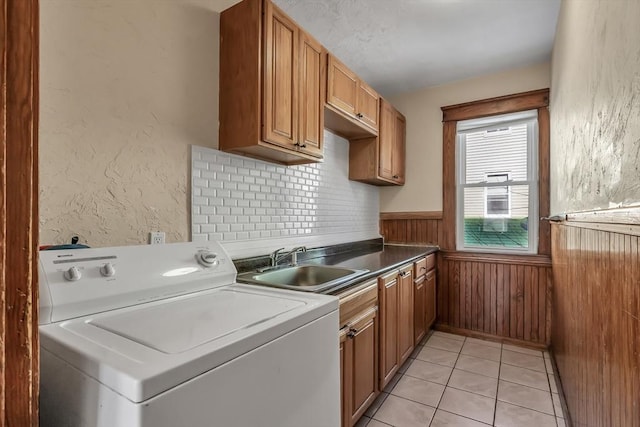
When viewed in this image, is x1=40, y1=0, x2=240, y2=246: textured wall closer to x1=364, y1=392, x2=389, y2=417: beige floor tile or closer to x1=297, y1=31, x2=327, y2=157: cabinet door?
x1=297, y1=31, x2=327, y2=157: cabinet door

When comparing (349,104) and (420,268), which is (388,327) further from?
(349,104)

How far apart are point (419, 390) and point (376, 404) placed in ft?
1.18

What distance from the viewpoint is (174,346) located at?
28.2 inches

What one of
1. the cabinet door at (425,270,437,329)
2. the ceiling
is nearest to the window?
the cabinet door at (425,270,437,329)

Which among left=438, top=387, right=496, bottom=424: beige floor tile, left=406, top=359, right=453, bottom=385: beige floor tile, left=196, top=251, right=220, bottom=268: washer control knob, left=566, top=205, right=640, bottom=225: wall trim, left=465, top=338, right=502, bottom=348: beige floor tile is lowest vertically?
left=438, top=387, right=496, bottom=424: beige floor tile

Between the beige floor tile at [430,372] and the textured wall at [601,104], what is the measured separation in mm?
1430

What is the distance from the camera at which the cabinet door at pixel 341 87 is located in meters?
2.15

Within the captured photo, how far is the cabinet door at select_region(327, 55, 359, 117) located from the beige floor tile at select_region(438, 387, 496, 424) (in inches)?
82.5

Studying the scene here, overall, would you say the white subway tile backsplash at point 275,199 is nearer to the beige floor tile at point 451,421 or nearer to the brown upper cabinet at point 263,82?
the brown upper cabinet at point 263,82

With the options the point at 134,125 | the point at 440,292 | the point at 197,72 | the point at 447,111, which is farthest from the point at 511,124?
the point at 134,125

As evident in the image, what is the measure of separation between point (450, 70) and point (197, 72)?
2409 millimetres

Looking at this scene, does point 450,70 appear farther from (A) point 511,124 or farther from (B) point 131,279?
(B) point 131,279

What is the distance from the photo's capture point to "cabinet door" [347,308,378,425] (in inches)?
63.5

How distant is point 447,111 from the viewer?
3244 mm
